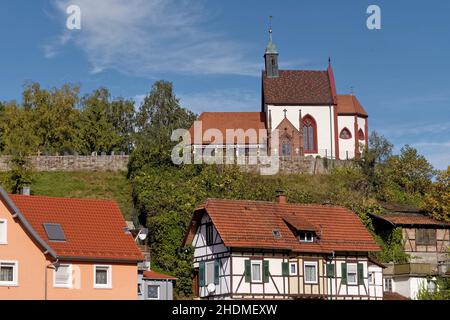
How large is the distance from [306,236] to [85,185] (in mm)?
28205

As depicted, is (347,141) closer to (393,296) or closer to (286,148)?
(286,148)

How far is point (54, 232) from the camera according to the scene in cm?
3709

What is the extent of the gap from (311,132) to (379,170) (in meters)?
15.1

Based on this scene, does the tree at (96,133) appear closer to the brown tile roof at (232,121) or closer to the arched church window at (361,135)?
the brown tile roof at (232,121)

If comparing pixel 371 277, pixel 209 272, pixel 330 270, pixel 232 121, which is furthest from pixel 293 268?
pixel 232 121

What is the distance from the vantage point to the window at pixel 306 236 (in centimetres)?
4419

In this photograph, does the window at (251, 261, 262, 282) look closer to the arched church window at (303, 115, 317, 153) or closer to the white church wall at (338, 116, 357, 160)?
the white church wall at (338, 116, 357, 160)

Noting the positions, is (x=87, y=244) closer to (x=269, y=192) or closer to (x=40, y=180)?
(x=269, y=192)

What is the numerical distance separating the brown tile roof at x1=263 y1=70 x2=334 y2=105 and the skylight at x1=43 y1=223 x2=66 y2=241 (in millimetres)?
47705

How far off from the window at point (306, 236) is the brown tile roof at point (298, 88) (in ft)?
130

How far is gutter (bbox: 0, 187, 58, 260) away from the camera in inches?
1380

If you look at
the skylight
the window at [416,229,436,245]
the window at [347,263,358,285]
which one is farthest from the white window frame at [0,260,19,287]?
the window at [416,229,436,245]

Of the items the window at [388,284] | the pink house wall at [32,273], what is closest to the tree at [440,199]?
the window at [388,284]
